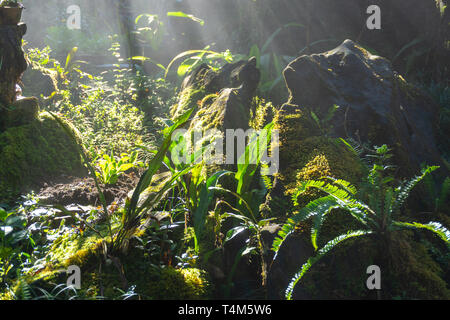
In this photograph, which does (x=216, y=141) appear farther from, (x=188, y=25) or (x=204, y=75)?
(x=188, y=25)

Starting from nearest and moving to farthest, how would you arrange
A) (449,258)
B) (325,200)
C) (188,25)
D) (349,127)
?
(325,200) < (449,258) < (349,127) < (188,25)

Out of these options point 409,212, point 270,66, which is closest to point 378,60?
point 409,212

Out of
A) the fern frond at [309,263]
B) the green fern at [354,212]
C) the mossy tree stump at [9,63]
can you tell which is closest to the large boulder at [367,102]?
the green fern at [354,212]

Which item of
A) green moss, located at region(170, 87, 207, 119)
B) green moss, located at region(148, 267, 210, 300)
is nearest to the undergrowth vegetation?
green moss, located at region(148, 267, 210, 300)

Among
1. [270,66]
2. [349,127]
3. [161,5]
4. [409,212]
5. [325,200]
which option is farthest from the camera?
[161,5]

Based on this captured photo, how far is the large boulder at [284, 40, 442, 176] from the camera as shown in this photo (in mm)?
3141

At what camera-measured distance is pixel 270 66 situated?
620 centimetres

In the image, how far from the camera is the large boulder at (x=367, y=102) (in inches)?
124

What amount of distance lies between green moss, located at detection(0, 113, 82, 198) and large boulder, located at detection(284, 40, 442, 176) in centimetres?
255

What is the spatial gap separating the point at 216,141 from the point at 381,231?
1.68 metres

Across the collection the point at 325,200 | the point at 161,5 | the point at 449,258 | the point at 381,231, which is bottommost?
the point at 449,258

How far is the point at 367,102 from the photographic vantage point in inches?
129

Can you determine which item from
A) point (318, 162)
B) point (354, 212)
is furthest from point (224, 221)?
point (354, 212)

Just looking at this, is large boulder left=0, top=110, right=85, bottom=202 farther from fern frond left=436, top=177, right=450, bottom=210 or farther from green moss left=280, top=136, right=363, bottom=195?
fern frond left=436, top=177, right=450, bottom=210
